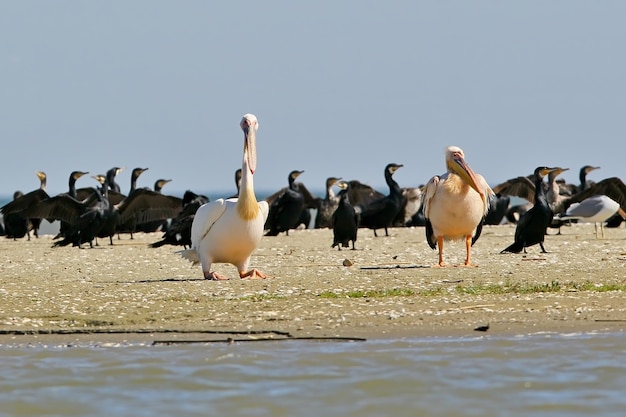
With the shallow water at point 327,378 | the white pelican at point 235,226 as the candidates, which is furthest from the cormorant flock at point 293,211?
the shallow water at point 327,378

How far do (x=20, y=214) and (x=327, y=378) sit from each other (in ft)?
51.4

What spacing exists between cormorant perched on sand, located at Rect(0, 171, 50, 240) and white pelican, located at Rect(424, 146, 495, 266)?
36.0 ft

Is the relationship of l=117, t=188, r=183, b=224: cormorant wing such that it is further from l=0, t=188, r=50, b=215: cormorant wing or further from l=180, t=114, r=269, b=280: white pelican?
l=180, t=114, r=269, b=280: white pelican

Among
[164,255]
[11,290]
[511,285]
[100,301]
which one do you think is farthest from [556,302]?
[164,255]

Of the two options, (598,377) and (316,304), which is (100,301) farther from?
(598,377)

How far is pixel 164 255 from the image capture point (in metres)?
15.4

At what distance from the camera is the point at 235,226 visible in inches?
418

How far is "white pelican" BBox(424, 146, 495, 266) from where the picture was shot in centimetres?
1198

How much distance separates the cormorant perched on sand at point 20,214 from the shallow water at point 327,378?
48.3 ft

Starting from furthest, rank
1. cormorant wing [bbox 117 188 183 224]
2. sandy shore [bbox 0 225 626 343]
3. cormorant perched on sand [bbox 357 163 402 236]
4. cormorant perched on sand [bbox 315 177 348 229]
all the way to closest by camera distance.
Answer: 1. cormorant perched on sand [bbox 315 177 348 229]
2. cormorant perched on sand [bbox 357 163 402 236]
3. cormorant wing [bbox 117 188 183 224]
4. sandy shore [bbox 0 225 626 343]

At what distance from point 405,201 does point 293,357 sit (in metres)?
18.5

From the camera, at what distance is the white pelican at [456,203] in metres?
12.0

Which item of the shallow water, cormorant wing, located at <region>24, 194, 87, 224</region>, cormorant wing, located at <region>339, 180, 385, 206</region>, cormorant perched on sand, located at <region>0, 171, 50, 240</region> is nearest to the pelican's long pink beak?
the shallow water

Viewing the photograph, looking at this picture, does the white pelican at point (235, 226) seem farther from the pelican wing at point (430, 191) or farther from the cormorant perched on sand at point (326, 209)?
the cormorant perched on sand at point (326, 209)
